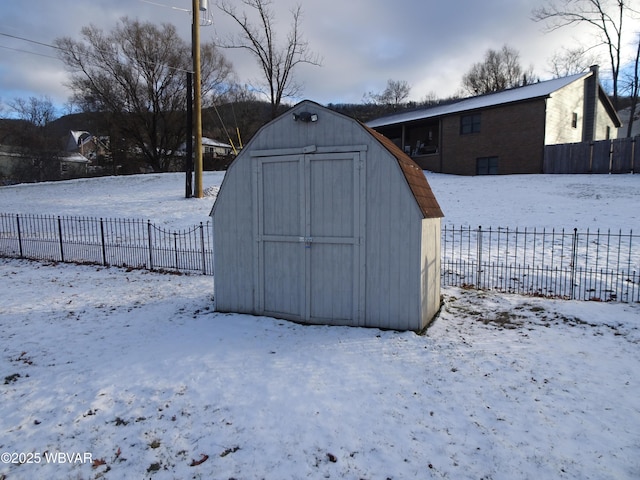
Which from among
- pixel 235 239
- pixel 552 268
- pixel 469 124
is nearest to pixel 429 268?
pixel 235 239

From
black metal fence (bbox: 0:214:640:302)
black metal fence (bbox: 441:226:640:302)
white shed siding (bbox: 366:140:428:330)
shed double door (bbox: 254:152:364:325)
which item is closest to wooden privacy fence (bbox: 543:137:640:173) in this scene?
black metal fence (bbox: 0:214:640:302)

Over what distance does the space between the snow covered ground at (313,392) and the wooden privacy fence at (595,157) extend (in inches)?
701

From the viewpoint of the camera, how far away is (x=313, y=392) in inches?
165

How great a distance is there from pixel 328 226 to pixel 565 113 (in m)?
25.6

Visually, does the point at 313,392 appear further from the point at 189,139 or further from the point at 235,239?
the point at 189,139

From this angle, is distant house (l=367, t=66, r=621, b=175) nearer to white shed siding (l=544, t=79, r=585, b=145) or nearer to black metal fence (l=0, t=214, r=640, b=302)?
white shed siding (l=544, t=79, r=585, b=145)

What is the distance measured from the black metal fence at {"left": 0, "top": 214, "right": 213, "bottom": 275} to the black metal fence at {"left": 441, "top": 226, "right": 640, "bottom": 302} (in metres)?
7.10

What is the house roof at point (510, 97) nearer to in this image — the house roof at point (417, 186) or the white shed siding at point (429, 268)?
the house roof at point (417, 186)

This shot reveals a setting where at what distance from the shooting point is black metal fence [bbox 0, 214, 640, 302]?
8461 millimetres

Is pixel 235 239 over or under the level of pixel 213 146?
under

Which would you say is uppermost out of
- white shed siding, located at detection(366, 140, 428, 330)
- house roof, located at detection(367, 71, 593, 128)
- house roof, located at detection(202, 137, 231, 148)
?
house roof, located at detection(202, 137, 231, 148)

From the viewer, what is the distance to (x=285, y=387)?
429cm

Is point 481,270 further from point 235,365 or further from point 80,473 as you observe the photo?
point 80,473

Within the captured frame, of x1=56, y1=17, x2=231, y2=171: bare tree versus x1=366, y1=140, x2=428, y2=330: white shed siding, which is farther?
x1=56, y1=17, x2=231, y2=171: bare tree
